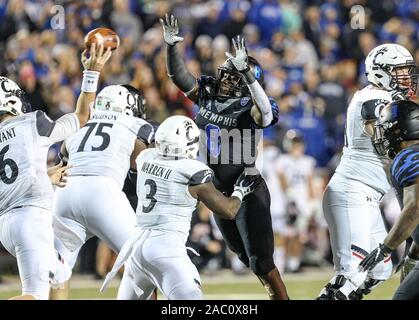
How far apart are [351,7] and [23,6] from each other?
5.07 meters

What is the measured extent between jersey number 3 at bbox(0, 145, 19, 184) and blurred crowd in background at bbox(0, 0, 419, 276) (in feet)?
14.7

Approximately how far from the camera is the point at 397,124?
6.68m

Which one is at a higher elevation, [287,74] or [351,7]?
[351,7]

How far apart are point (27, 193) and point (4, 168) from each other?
0.25m

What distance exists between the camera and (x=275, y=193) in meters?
12.5

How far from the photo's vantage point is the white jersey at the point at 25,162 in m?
7.10

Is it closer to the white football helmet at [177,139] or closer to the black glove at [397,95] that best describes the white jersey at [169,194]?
the white football helmet at [177,139]

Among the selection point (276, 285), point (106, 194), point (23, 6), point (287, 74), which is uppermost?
point (23, 6)

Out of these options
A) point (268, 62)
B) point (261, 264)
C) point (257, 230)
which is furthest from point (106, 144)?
point (268, 62)

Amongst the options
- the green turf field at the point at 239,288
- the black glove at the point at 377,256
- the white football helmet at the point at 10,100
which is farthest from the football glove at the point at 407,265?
the white football helmet at the point at 10,100

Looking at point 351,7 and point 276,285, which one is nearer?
point 276,285

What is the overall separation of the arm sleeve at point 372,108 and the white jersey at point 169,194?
55.1 inches

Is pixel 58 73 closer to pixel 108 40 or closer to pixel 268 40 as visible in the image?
pixel 268 40
